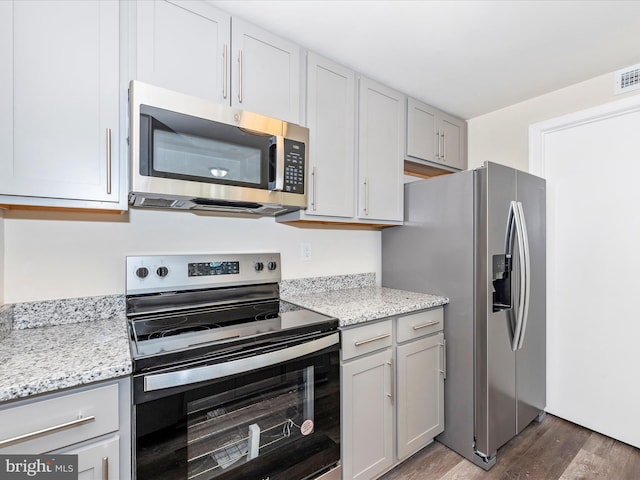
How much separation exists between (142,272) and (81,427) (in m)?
0.74

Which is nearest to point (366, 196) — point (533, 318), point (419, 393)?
point (419, 393)

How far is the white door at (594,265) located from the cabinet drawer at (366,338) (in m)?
1.52

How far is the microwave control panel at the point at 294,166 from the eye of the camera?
154cm

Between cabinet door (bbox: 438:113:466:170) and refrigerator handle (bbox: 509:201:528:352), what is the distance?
79 cm

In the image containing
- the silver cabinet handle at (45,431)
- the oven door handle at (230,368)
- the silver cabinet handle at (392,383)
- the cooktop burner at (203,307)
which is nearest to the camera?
the silver cabinet handle at (45,431)

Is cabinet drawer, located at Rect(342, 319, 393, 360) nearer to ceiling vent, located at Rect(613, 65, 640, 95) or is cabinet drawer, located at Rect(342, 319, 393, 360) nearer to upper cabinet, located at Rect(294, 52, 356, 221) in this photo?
upper cabinet, located at Rect(294, 52, 356, 221)

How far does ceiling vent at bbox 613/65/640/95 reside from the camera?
1.95 metres

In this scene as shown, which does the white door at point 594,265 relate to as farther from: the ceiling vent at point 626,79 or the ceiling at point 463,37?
the ceiling at point 463,37

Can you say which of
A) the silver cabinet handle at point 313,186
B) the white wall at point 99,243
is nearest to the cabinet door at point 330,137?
the silver cabinet handle at point 313,186

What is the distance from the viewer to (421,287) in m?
2.10

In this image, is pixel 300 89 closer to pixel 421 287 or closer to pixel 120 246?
pixel 120 246

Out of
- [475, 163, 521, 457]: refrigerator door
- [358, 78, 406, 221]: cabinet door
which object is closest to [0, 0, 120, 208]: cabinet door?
[358, 78, 406, 221]: cabinet door

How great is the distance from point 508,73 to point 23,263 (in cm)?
283

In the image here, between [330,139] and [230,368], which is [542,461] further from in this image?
[330,139]
